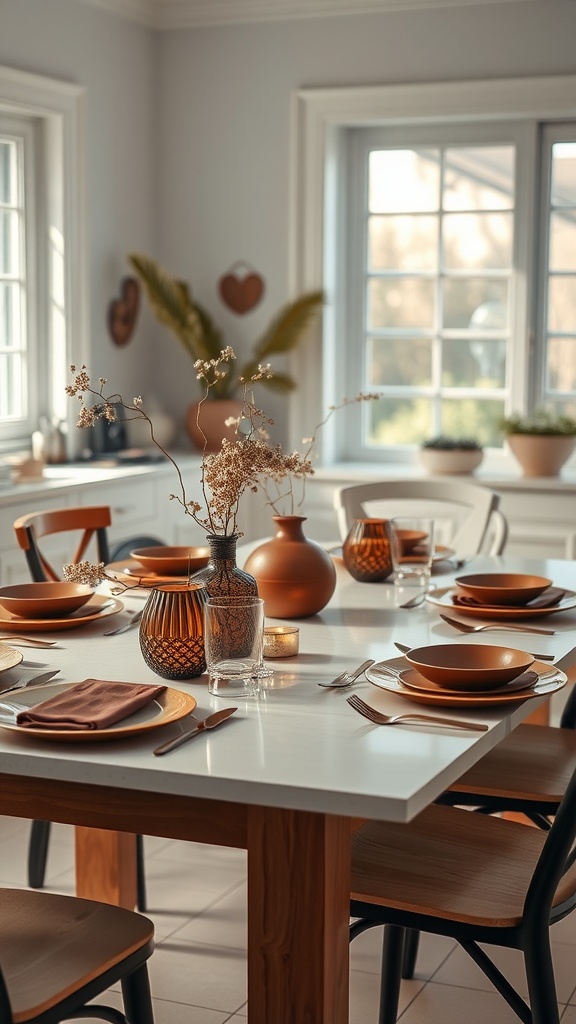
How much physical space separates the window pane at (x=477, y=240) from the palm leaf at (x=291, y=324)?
587mm

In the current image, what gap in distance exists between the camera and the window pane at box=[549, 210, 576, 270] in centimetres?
489

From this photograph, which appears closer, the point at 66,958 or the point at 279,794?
the point at 279,794

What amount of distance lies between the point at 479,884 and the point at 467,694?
304 mm

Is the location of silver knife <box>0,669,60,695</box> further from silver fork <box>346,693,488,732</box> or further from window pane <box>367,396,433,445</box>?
window pane <box>367,396,433,445</box>

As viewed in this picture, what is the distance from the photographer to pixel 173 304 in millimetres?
4965

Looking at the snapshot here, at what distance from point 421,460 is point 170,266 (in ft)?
4.57

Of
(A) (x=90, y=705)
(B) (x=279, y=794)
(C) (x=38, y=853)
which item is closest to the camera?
(B) (x=279, y=794)

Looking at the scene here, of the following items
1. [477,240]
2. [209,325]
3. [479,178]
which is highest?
[479,178]

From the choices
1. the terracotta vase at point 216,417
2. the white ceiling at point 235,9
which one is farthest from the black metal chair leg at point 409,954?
the white ceiling at point 235,9

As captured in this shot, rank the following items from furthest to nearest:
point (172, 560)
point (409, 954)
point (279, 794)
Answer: point (172, 560), point (409, 954), point (279, 794)

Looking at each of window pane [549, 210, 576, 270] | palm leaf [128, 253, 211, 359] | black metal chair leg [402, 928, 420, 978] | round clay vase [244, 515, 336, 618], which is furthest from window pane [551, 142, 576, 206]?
black metal chair leg [402, 928, 420, 978]

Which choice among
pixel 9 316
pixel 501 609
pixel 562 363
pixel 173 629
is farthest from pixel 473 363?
pixel 173 629

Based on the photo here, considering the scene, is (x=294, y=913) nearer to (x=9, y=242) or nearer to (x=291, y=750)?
(x=291, y=750)

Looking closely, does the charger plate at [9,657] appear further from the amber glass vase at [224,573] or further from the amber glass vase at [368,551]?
the amber glass vase at [368,551]
